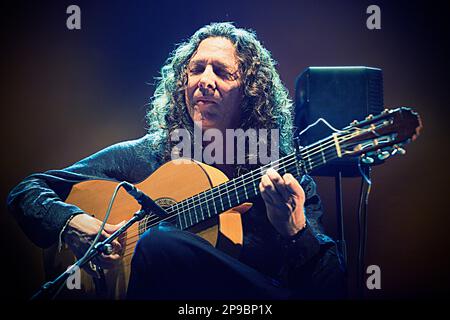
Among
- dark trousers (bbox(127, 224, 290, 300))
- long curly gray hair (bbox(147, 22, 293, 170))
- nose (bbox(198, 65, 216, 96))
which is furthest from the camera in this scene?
long curly gray hair (bbox(147, 22, 293, 170))

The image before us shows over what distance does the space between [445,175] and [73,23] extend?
1.85 meters

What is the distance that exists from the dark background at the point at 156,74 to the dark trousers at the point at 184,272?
662mm

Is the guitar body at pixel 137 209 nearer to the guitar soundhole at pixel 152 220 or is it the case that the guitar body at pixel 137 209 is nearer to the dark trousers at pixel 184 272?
the guitar soundhole at pixel 152 220

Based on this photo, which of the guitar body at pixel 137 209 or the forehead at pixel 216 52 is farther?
the forehead at pixel 216 52

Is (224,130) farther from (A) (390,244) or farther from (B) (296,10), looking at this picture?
(A) (390,244)

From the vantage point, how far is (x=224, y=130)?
190 cm

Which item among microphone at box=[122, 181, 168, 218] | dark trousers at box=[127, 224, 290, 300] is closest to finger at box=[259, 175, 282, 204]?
dark trousers at box=[127, 224, 290, 300]

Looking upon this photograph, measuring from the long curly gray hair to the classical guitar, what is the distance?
0.91 feet

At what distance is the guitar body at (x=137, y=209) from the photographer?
1567 mm

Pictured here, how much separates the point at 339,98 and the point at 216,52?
59 cm

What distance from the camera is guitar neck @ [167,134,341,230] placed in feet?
4.83

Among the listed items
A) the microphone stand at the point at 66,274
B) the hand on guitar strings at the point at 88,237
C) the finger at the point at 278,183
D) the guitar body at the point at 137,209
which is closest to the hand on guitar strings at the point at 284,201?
the finger at the point at 278,183

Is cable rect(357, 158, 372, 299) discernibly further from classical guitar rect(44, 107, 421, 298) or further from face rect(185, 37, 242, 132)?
face rect(185, 37, 242, 132)
